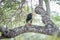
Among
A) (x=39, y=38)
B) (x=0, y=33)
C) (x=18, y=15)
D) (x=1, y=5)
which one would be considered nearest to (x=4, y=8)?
(x=1, y=5)

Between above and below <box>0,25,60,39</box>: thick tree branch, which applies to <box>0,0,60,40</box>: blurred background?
above

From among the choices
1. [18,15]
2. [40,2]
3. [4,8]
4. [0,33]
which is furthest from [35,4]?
[0,33]

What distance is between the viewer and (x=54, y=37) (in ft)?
4.70

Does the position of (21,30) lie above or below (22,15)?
below

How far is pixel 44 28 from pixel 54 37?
0.14 metres

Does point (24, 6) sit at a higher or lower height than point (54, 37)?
higher

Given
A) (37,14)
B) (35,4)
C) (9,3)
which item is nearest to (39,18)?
(37,14)

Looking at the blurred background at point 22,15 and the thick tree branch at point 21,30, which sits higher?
the blurred background at point 22,15

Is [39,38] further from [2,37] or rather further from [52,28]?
[2,37]

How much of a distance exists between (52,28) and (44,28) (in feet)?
0.28

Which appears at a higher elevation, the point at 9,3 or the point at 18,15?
the point at 9,3

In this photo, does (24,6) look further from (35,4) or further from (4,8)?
(4,8)

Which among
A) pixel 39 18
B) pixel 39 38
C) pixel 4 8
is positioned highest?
pixel 4 8

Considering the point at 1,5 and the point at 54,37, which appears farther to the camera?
the point at 1,5
